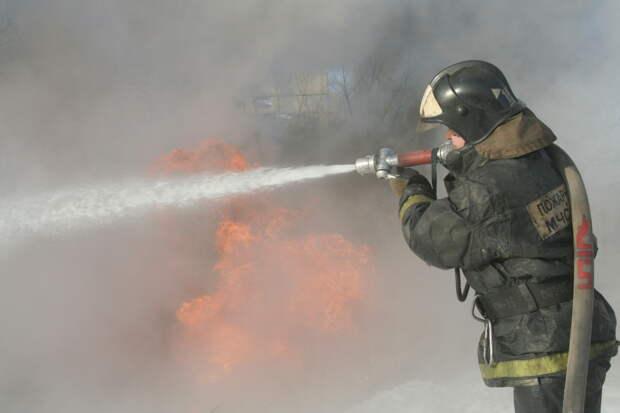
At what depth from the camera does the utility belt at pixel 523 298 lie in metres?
1.84

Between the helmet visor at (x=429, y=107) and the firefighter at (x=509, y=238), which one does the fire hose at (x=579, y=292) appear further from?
the helmet visor at (x=429, y=107)

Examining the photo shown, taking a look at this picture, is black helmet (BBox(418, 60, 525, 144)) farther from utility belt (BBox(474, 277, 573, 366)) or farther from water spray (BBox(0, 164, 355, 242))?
water spray (BBox(0, 164, 355, 242))

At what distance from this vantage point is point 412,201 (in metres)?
2.02

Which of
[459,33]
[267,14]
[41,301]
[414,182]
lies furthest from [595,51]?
[41,301]

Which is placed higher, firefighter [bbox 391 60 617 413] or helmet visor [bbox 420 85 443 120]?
helmet visor [bbox 420 85 443 120]

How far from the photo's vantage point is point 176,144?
5.42 meters

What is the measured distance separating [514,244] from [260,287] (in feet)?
13.9

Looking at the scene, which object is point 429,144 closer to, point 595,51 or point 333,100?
point 333,100

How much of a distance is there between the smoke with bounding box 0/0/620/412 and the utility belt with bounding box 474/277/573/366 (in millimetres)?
2809

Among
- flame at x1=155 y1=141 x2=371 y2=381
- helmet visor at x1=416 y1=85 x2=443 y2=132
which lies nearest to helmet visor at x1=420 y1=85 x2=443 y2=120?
helmet visor at x1=416 y1=85 x2=443 y2=132

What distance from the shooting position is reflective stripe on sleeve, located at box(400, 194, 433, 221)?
6.59 ft

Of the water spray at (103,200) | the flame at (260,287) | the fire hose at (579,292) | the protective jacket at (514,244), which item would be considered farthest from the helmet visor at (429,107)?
the flame at (260,287)

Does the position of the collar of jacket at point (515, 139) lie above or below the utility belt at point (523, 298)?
above

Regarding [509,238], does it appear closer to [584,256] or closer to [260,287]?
[584,256]
